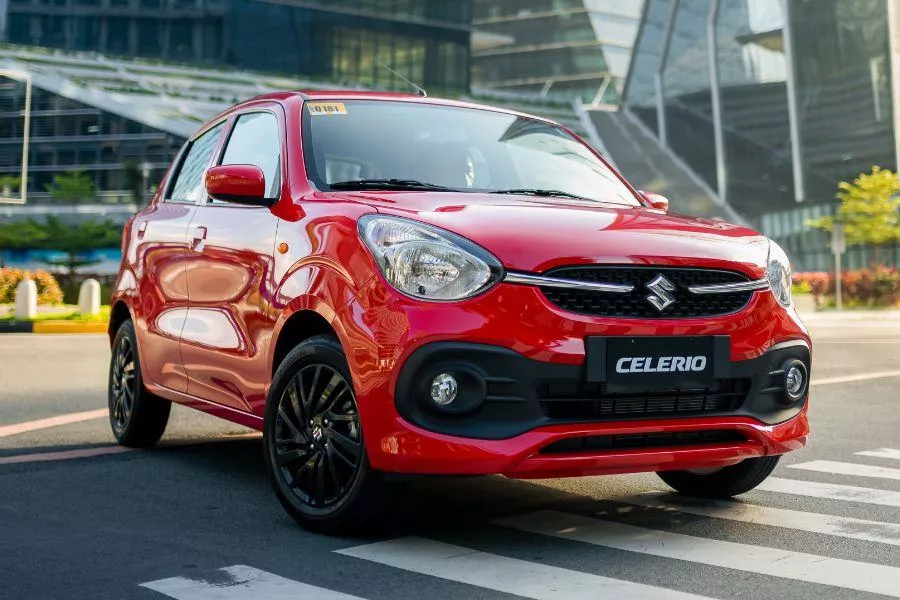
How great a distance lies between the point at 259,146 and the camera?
5.91 metres

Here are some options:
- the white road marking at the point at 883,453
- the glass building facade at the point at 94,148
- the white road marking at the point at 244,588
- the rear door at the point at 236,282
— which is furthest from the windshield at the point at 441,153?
the glass building facade at the point at 94,148

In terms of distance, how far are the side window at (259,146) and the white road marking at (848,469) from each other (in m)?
3.08

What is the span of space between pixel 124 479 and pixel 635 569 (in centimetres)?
293

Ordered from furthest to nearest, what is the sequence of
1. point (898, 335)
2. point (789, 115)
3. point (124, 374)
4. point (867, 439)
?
1. point (789, 115)
2. point (898, 335)
3. point (867, 439)
4. point (124, 374)

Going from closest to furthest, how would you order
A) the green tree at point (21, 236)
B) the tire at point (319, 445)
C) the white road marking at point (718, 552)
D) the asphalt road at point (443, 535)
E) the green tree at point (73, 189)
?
the asphalt road at point (443, 535), the white road marking at point (718, 552), the tire at point (319, 445), the green tree at point (21, 236), the green tree at point (73, 189)

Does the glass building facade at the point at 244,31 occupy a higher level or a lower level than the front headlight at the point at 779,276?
higher

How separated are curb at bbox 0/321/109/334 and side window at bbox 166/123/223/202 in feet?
45.6

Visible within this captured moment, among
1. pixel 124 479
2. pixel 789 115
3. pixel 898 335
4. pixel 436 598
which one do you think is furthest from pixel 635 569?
pixel 789 115

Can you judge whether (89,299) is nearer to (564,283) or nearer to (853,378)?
(853,378)

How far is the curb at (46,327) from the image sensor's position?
2012cm

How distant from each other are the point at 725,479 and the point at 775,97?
59.6 m

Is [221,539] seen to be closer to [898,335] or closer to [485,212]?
[485,212]

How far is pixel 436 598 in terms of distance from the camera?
3.85 meters

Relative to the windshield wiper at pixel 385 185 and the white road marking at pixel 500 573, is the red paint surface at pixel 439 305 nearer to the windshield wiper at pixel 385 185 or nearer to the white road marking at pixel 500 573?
the windshield wiper at pixel 385 185
